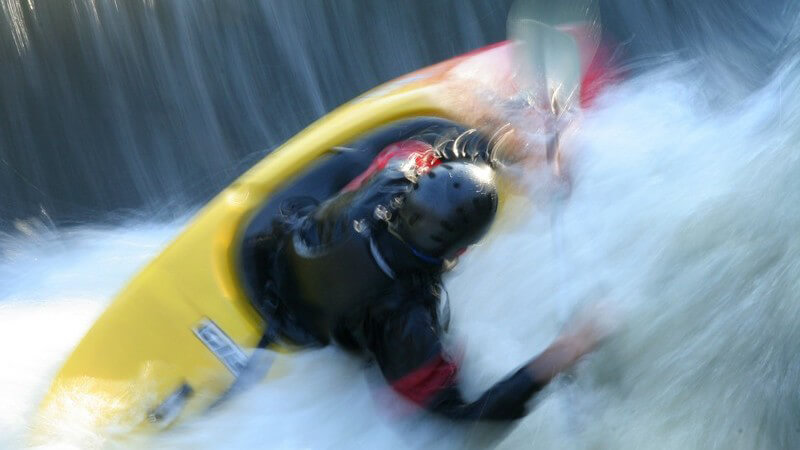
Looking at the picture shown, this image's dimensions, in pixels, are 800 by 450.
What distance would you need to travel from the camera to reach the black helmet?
2.00 meters

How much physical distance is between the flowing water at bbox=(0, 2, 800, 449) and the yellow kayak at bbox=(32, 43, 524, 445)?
0.07 m

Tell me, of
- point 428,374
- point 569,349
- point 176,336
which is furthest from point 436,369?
point 176,336

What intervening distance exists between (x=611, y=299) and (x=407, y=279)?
38.6 inches

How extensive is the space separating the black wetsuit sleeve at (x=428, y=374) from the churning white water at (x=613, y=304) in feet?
0.38

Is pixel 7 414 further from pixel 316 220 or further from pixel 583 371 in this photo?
pixel 583 371

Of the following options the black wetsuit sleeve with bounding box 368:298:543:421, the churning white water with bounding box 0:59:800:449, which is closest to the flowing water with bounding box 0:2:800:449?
the churning white water with bounding box 0:59:800:449

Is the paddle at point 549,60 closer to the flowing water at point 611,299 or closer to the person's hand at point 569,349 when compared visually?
the flowing water at point 611,299

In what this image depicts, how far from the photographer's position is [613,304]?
2.65 metres

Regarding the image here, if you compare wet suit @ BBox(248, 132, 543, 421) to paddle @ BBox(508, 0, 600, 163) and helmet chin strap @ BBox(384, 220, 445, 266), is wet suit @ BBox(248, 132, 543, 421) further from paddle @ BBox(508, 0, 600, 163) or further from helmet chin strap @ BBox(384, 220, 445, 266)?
paddle @ BBox(508, 0, 600, 163)

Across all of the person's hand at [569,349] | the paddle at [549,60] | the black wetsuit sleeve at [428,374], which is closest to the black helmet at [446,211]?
the black wetsuit sleeve at [428,374]

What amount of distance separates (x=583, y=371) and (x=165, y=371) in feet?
3.64

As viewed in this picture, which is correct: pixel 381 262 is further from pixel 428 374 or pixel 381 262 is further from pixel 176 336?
Result: pixel 176 336

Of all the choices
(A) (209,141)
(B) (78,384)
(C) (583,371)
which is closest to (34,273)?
(A) (209,141)

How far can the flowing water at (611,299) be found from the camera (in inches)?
A: 93.7
